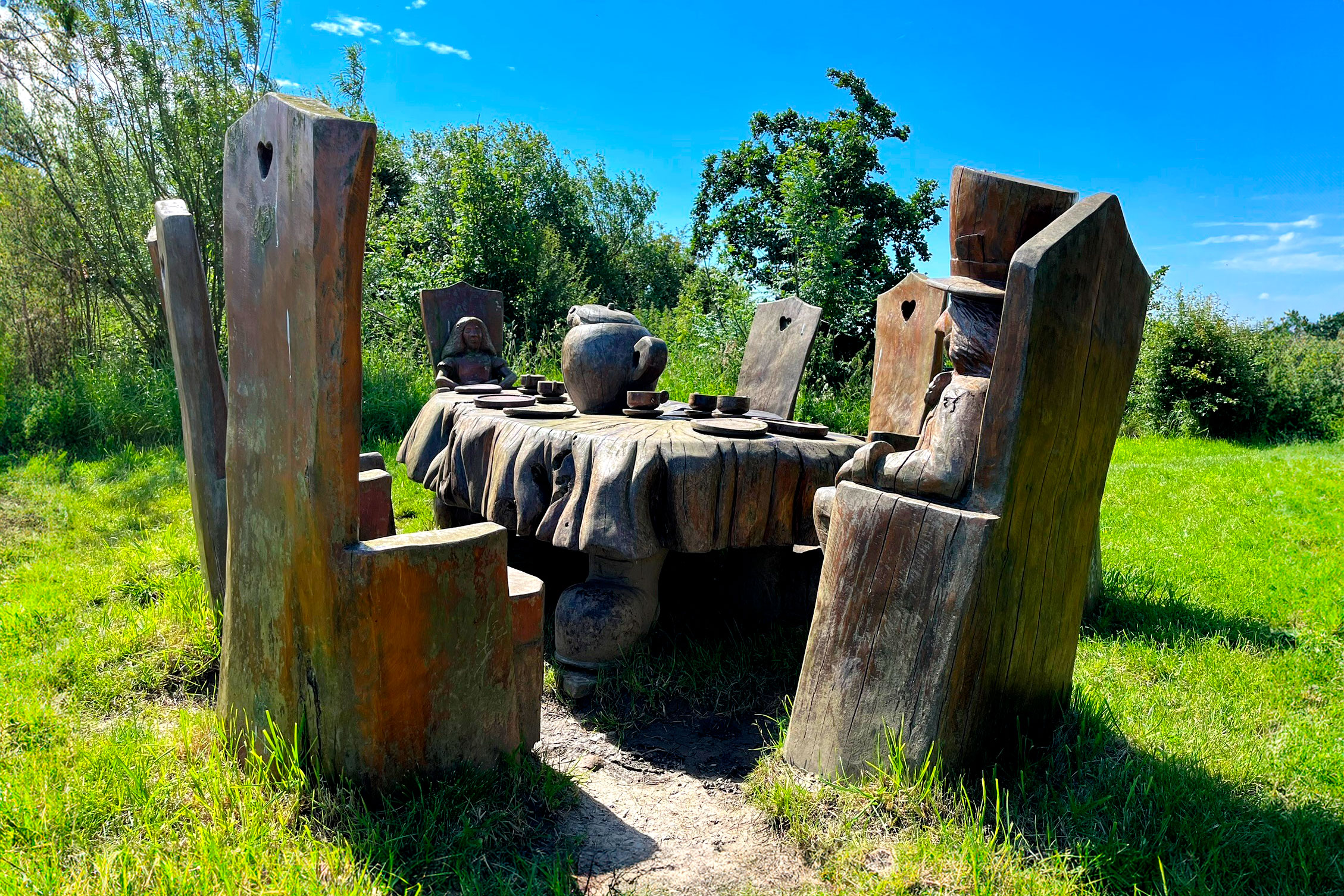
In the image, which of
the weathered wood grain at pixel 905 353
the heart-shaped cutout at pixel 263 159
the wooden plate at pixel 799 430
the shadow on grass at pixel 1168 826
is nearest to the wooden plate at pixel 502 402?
the wooden plate at pixel 799 430

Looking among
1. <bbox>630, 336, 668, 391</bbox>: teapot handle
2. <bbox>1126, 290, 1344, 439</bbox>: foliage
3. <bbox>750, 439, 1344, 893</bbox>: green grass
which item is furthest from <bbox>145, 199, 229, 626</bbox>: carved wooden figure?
<bbox>1126, 290, 1344, 439</bbox>: foliage

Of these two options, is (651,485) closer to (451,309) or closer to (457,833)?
A: (457,833)

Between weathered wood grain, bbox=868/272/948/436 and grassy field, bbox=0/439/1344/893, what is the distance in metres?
1.30

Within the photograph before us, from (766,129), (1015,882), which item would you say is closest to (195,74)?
(1015,882)

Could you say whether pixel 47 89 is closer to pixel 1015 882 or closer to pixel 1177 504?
pixel 1015 882

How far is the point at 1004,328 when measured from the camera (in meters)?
2.09

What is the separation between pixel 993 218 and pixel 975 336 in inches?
13.9

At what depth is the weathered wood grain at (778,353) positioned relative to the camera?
4.31 metres

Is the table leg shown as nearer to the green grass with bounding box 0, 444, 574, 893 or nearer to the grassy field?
the grassy field

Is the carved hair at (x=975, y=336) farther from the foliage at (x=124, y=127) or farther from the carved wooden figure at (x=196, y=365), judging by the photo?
the foliage at (x=124, y=127)

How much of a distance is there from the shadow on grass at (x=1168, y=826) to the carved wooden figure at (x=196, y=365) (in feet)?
8.68

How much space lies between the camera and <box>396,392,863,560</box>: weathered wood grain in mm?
3012

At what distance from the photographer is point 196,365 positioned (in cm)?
276

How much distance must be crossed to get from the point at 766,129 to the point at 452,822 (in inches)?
692
